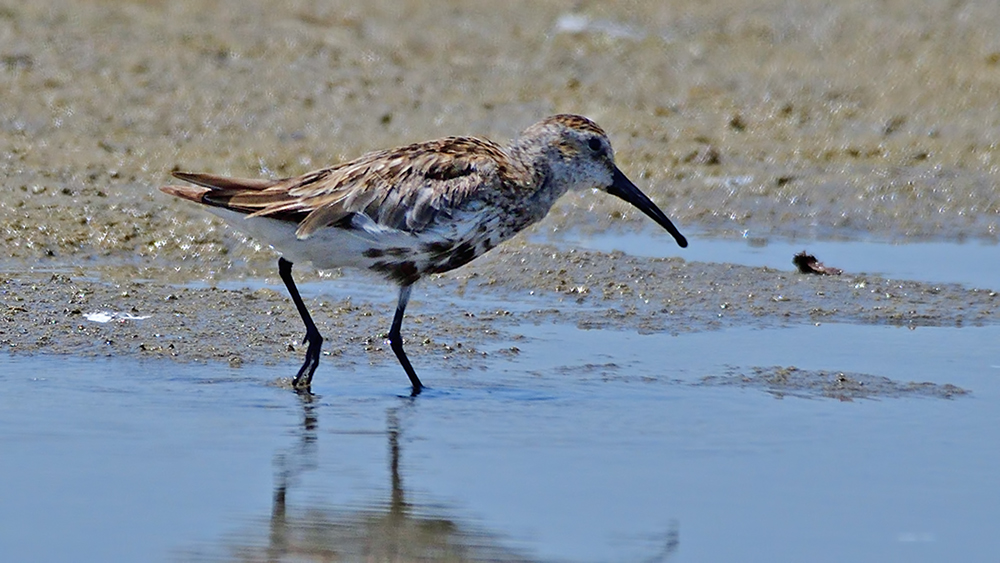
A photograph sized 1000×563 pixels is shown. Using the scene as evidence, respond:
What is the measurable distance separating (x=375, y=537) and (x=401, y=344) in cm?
235

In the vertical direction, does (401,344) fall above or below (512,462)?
above

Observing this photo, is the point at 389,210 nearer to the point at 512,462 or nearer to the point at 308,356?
the point at 308,356

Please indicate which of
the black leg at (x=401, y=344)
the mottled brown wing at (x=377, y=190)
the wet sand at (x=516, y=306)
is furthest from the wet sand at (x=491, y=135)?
the mottled brown wing at (x=377, y=190)

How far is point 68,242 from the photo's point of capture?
9.46m

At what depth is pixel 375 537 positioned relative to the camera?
5047 millimetres

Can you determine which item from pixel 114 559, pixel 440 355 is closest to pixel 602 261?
pixel 440 355

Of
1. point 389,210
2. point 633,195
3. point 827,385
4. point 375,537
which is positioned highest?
point 633,195

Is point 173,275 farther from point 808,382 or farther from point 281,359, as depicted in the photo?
point 808,382

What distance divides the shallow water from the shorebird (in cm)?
53

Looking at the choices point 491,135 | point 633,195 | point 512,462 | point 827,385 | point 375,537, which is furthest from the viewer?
point 491,135

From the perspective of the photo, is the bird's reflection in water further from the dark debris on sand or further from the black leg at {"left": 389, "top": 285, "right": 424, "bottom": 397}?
the dark debris on sand

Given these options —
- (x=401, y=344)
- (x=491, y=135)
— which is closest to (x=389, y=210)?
(x=401, y=344)

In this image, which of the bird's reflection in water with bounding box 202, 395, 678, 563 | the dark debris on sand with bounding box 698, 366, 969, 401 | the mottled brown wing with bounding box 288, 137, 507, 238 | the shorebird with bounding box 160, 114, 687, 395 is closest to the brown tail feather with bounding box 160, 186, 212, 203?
the shorebird with bounding box 160, 114, 687, 395

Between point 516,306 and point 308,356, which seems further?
point 516,306
